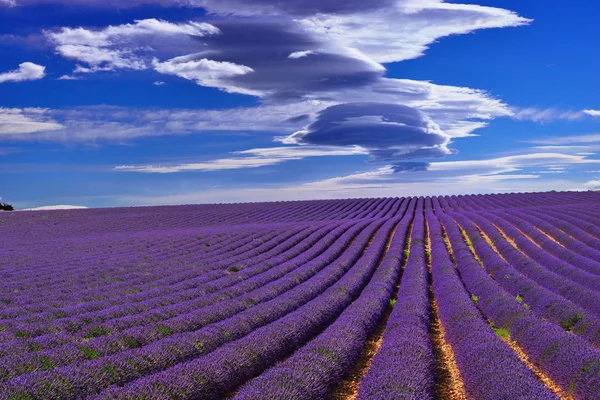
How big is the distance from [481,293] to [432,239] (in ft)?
37.2

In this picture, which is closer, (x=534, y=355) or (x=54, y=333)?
(x=534, y=355)

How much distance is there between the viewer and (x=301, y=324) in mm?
9781

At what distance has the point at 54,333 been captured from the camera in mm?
9734

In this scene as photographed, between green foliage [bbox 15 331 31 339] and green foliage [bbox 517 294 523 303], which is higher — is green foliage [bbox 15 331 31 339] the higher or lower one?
the higher one

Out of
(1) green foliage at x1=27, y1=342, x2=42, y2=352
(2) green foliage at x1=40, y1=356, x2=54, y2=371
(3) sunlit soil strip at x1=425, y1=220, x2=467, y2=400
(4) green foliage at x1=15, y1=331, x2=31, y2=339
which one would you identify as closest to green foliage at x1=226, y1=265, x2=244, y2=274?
(3) sunlit soil strip at x1=425, y1=220, x2=467, y2=400

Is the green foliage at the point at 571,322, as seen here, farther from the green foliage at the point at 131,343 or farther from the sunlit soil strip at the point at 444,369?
the green foliage at the point at 131,343

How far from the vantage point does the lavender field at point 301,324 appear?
6812 mm

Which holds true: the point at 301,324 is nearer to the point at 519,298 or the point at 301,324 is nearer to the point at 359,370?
the point at 359,370

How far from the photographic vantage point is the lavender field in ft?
22.4

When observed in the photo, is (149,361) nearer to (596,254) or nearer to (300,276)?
(300,276)

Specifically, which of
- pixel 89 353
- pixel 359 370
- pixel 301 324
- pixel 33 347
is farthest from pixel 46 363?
pixel 359 370

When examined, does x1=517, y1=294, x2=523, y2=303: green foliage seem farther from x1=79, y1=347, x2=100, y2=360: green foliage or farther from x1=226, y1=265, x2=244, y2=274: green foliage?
x1=79, y1=347, x2=100, y2=360: green foliage

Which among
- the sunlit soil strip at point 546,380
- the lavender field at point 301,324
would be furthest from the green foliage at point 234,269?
the sunlit soil strip at point 546,380

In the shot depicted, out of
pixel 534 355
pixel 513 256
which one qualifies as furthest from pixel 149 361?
pixel 513 256
